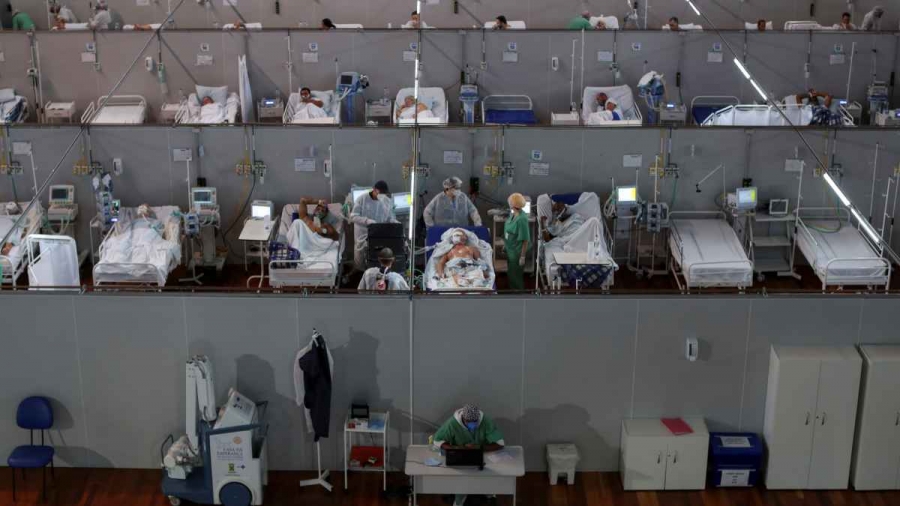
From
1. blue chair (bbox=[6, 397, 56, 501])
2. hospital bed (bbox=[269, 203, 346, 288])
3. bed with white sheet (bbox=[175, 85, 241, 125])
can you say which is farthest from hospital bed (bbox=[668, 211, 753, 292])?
blue chair (bbox=[6, 397, 56, 501])

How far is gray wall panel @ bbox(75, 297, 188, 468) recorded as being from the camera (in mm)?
8109

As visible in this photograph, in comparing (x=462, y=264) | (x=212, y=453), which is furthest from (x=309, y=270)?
(x=212, y=453)

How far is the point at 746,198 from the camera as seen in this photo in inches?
432

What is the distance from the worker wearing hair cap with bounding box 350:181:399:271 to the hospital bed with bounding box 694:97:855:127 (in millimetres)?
4116

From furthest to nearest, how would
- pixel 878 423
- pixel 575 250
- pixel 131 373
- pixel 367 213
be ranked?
1. pixel 367 213
2. pixel 575 250
3. pixel 131 373
4. pixel 878 423

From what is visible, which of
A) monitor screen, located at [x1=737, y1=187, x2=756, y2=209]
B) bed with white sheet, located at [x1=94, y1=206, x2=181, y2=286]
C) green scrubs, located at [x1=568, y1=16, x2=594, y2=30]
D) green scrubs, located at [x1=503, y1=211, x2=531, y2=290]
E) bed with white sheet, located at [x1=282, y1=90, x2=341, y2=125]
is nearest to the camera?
bed with white sheet, located at [x1=94, y1=206, x2=181, y2=286]

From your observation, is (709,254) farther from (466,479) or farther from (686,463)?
(466,479)

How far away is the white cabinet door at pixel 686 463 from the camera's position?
26.6 ft

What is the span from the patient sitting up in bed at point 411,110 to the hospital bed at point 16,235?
445 centimetres

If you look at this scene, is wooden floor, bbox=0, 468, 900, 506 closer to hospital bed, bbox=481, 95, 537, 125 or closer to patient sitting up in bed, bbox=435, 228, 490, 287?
patient sitting up in bed, bbox=435, 228, 490, 287

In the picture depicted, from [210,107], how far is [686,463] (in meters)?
7.71

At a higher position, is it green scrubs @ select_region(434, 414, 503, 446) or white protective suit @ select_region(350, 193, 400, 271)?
white protective suit @ select_region(350, 193, 400, 271)

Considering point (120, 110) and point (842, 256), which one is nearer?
point (842, 256)

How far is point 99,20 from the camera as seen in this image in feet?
48.9
